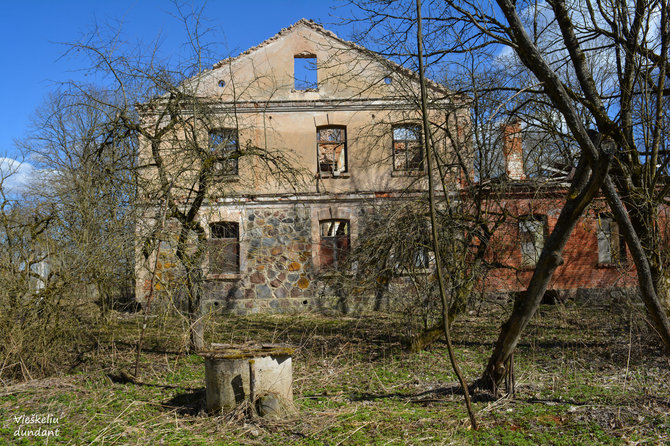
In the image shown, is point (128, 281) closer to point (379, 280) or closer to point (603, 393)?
point (379, 280)

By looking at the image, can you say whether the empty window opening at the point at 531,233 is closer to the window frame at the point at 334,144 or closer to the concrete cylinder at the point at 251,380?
the window frame at the point at 334,144

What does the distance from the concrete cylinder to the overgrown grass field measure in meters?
0.17

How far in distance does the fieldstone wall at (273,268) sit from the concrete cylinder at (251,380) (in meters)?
9.14

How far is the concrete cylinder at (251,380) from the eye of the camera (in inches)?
235

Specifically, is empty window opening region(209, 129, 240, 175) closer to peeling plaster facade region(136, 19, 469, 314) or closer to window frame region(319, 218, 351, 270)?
peeling plaster facade region(136, 19, 469, 314)

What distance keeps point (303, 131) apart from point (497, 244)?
7560 mm

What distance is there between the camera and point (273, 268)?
1557 cm

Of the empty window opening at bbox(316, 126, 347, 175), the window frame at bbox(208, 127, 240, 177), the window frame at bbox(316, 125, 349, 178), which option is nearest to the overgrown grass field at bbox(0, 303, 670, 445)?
the window frame at bbox(208, 127, 240, 177)

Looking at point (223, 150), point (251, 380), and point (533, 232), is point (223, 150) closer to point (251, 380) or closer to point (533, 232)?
point (251, 380)

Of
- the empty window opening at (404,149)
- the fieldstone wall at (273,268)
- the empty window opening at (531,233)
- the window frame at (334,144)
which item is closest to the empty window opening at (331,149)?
the window frame at (334,144)

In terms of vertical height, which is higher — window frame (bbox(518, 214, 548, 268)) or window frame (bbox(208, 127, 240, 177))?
window frame (bbox(208, 127, 240, 177))

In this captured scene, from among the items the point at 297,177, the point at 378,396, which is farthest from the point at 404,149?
the point at 378,396

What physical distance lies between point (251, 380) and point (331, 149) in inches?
495

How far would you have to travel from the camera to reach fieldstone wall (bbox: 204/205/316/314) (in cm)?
1539
